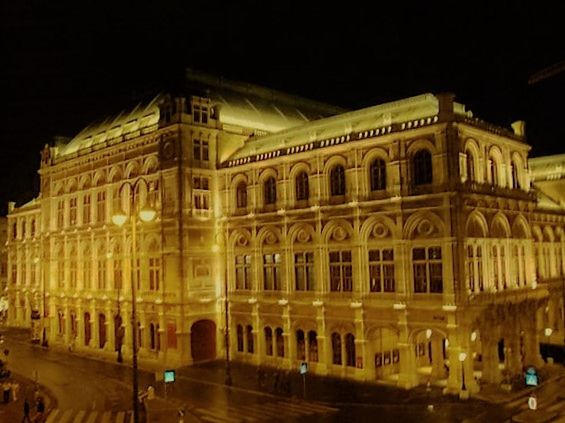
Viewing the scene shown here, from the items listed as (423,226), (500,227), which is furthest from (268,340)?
(500,227)

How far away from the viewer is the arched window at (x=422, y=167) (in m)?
42.0

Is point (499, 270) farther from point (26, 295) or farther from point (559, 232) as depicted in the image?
point (26, 295)

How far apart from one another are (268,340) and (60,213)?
33.2m

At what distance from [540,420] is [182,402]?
21579mm

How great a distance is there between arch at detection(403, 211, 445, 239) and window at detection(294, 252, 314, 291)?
9201mm

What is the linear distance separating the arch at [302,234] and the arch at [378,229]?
4454mm

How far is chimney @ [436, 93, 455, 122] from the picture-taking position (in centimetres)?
4012

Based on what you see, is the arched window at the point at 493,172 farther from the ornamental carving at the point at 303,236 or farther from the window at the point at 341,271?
the ornamental carving at the point at 303,236

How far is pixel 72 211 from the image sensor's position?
68625 millimetres

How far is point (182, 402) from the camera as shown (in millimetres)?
39406

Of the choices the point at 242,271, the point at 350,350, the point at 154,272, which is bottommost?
the point at 350,350

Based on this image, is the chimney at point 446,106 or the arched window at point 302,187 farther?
the arched window at point 302,187

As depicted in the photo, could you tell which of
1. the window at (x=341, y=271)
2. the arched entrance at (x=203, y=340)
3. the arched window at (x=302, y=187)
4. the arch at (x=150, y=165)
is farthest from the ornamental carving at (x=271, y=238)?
the arch at (x=150, y=165)

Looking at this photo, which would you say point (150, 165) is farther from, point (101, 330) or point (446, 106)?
point (446, 106)
